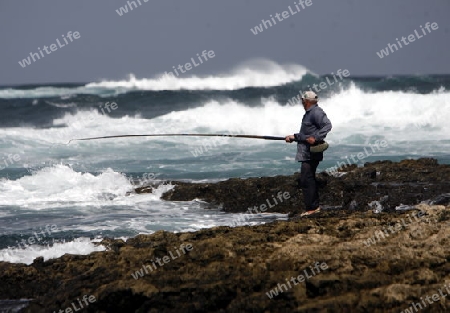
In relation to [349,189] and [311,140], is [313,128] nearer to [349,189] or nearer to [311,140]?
[311,140]

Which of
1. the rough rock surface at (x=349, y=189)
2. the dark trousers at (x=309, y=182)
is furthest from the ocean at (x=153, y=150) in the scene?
the dark trousers at (x=309, y=182)

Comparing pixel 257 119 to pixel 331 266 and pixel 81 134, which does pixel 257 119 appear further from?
pixel 331 266

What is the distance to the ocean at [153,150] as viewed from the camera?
11.1m

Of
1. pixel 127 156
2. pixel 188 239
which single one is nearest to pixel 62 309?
pixel 188 239

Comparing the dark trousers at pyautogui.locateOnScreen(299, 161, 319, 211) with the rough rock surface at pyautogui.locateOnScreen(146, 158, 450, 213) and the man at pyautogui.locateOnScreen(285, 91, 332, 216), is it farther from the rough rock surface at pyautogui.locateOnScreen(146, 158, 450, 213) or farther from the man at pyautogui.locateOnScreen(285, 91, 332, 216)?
the rough rock surface at pyautogui.locateOnScreen(146, 158, 450, 213)

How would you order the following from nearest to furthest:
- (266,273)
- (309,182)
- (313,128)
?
(266,273) → (313,128) → (309,182)

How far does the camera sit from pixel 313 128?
29.1 ft

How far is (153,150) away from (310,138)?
14.7 meters

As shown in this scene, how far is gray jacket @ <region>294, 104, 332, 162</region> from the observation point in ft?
28.8

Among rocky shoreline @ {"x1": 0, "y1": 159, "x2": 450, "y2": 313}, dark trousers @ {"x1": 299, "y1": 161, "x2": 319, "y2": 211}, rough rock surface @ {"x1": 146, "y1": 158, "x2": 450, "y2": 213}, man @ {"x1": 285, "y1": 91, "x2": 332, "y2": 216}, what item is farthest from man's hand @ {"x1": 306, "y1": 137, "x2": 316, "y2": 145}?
rough rock surface @ {"x1": 146, "y1": 158, "x2": 450, "y2": 213}

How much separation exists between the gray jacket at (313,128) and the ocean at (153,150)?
199 centimetres

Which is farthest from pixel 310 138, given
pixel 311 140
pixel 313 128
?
pixel 313 128

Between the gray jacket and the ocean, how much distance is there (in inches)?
78.3

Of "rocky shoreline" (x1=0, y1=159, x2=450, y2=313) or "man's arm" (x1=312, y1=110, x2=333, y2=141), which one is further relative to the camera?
"man's arm" (x1=312, y1=110, x2=333, y2=141)
